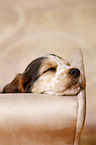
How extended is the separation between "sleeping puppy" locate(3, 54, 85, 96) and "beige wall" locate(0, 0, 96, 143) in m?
1.09

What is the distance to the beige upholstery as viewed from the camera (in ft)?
2.06

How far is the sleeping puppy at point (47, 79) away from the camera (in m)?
1.17

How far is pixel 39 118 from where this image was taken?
625mm

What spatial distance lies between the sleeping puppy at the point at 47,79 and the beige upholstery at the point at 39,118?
48 cm

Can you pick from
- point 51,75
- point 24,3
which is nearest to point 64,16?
point 24,3

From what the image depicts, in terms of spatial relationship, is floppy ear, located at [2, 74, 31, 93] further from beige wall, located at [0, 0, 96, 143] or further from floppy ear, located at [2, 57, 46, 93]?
beige wall, located at [0, 0, 96, 143]

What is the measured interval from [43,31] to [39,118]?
1965 mm

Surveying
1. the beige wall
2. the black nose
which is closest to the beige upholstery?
the black nose

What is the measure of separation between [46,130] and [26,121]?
0.24 feet

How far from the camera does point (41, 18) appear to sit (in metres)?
2.49

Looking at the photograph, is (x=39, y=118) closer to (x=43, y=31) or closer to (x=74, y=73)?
(x=74, y=73)

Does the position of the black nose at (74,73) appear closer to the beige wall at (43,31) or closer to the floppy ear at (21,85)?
the floppy ear at (21,85)

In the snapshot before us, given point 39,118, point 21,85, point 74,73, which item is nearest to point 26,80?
point 21,85

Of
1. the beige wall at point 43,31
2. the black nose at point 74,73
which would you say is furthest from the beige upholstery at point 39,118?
the beige wall at point 43,31
